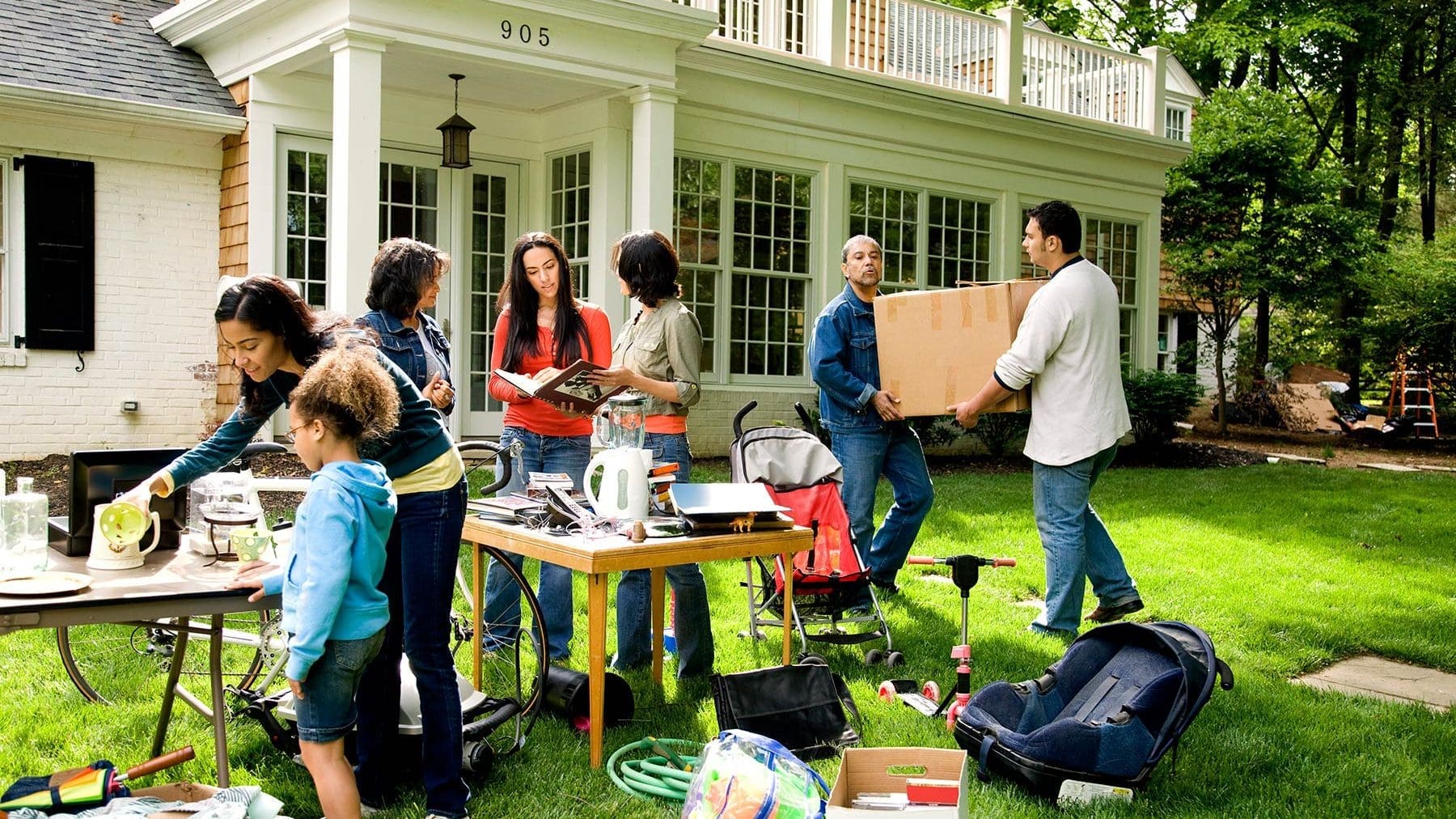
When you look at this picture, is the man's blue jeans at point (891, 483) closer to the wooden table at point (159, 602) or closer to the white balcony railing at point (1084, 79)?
the wooden table at point (159, 602)

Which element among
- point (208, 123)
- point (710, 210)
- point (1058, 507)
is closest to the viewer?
point (1058, 507)

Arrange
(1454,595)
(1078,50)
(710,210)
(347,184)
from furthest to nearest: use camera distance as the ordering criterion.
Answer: (1078,50) < (710,210) < (347,184) < (1454,595)

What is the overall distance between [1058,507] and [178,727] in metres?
3.86

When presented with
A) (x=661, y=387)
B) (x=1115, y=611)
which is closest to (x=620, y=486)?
(x=661, y=387)

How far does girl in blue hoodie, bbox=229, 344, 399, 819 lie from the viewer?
3033mm

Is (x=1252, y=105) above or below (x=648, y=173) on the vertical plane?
above

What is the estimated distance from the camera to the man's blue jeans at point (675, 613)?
→ 493cm

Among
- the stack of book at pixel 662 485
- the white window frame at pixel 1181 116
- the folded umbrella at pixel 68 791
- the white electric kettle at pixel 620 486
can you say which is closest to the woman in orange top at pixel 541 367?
the stack of book at pixel 662 485

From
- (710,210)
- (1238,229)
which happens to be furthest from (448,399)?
(1238,229)

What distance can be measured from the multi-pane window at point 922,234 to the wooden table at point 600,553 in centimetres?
866

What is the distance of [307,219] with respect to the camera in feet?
32.7

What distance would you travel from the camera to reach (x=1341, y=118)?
26.1 metres

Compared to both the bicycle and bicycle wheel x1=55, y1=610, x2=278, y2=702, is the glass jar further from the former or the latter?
bicycle wheel x1=55, y1=610, x2=278, y2=702

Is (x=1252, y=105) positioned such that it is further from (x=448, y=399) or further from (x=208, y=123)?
(x=448, y=399)
